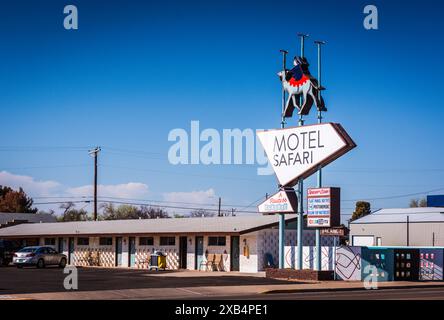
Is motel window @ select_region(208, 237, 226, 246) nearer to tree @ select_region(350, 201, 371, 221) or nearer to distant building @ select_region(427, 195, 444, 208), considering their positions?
distant building @ select_region(427, 195, 444, 208)

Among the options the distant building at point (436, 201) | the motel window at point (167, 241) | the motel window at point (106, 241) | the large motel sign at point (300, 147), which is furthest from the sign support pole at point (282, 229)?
the distant building at point (436, 201)

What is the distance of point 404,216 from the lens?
66.7m

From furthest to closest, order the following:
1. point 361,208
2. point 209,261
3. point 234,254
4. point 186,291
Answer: point 361,208 → point 209,261 → point 234,254 → point 186,291

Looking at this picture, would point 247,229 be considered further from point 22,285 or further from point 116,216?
point 116,216

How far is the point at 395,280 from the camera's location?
37.0m

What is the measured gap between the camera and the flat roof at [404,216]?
6400 cm

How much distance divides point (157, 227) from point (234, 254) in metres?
8.30

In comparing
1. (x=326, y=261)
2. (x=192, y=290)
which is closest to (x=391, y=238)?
(x=326, y=261)

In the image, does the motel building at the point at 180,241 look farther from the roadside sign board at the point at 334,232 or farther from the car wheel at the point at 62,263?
the roadside sign board at the point at 334,232

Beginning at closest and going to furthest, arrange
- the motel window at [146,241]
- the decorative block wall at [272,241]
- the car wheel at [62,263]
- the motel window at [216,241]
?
the decorative block wall at [272,241]
the motel window at [216,241]
the car wheel at [62,263]
the motel window at [146,241]

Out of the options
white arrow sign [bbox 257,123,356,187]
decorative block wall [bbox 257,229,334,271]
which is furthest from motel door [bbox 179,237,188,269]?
white arrow sign [bbox 257,123,356,187]

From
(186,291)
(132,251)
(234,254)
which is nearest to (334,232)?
(186,291)

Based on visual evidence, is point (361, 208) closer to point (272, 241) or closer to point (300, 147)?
point (272, 241)

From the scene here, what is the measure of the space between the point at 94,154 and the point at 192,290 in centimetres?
4200
